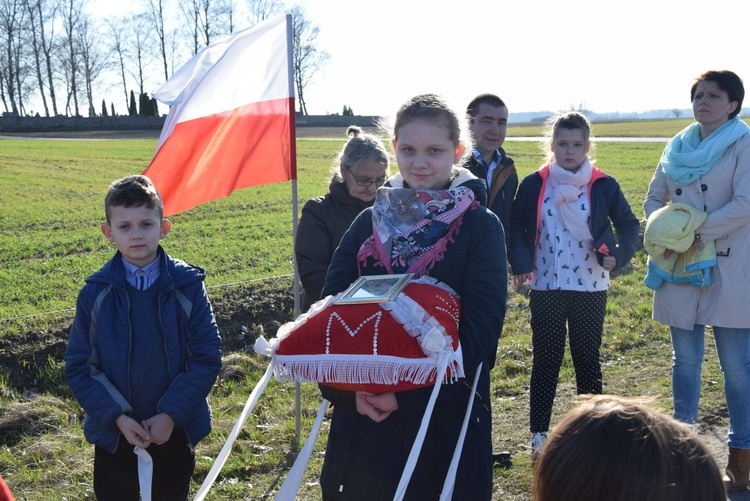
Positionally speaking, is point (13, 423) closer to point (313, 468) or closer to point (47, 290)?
point (313, 468)

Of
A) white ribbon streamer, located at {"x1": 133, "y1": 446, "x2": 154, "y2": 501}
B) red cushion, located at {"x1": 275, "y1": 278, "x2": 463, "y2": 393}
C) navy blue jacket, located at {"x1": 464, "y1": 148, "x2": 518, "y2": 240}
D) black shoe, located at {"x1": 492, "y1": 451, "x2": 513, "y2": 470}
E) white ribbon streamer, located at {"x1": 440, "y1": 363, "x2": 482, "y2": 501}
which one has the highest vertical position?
navy blue jacket, located at {"x1": 464, "y1": 148, "x2": 518, "y2": 240}

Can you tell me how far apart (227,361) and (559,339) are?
2.90m

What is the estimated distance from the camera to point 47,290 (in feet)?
26.5

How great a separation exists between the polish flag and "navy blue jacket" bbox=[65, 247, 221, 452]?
1.18 meters

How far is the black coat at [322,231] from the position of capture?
3850mm

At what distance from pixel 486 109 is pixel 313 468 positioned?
8.21ft

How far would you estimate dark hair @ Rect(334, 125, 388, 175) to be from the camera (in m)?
3.84

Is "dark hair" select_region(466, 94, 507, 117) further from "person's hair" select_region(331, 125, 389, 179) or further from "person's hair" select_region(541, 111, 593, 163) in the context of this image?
"person's hair" select_region(331, 125, 389, 179)

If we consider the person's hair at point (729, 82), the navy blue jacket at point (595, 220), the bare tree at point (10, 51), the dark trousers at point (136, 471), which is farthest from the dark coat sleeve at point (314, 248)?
the bare tree at point (10, 51)

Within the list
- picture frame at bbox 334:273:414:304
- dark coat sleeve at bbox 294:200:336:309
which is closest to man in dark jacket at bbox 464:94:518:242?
dark coat sleeve at bbox 294:200:336:309

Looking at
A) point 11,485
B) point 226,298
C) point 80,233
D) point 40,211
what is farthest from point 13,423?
point 40,211

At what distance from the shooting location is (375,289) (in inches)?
90.4

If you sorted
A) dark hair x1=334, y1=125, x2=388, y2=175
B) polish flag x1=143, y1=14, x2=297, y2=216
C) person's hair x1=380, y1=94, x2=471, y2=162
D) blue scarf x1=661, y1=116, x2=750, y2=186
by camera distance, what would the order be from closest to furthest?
person's hair x1=380, y1=94, x2=471, y2=162, dark hair x1=334, y1=125, x2=388, y2=175, blue scarf x1=661, y1=116, x2=750, y2=186, polish flag x1=143, y1=14, x2=297, y2=216

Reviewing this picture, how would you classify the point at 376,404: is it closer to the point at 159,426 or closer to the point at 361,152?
the point at 159,426
